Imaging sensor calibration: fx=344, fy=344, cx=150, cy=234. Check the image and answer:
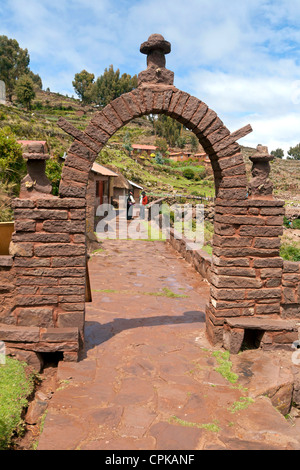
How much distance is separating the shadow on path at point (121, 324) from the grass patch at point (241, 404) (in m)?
2.15

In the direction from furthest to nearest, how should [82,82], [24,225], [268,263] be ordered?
1. [82,82]
2. [268,263]
3. [24,225]

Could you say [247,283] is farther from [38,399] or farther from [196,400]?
[38,399]

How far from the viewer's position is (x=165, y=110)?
479 cm

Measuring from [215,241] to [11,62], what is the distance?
7258 cm

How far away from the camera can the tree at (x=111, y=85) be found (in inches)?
3233

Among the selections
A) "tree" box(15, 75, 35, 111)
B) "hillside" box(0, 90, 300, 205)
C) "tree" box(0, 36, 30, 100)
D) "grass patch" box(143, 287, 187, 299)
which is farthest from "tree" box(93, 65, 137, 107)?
"grass patch" box(143, 287, 187, 299)

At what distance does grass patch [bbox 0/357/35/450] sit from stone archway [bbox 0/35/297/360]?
1.18ft

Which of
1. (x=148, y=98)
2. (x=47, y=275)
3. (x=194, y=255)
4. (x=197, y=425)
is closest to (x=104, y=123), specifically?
(x=148, y=98)

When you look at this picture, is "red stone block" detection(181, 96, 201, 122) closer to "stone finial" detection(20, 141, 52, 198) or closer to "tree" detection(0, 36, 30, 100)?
"stone finial" detection(20, 141, 52, 198)

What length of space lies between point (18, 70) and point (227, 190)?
247 feet

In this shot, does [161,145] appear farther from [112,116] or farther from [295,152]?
[112,116]

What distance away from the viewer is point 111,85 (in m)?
82.8

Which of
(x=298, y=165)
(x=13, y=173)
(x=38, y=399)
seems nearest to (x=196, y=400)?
(x=38, y=399)

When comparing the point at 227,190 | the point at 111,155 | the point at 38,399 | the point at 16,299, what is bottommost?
the point at 38,399
